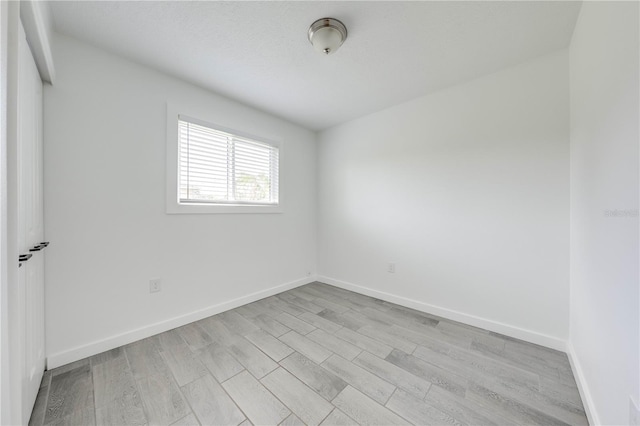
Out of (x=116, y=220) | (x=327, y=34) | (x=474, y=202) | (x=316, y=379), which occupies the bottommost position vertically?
(x=316, y=379)

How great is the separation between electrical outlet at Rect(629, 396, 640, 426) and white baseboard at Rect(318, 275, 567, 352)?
129 cm

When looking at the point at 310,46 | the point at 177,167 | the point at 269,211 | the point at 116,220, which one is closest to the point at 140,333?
the point at 116,220

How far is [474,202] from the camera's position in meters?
2.23

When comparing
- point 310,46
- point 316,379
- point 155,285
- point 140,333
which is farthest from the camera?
point 155,285

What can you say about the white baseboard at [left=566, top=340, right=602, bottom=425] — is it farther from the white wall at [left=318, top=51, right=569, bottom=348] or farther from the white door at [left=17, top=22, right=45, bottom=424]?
the white door at [left=17, top=22, right=45, bottom=424]

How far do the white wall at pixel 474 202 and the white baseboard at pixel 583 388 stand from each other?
20 centimetres

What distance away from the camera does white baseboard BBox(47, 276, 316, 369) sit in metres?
1.66

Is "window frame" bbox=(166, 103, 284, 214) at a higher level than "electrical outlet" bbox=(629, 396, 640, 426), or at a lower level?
higher

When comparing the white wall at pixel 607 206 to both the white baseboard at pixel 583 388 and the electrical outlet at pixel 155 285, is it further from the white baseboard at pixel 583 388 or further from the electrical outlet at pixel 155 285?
the electrical outlet at pixel 155 285

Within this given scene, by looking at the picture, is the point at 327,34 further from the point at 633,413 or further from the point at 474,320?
the point at 474,320

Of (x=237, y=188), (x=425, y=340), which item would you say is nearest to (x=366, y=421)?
(x=425, y=340)

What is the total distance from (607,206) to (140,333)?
127 inches

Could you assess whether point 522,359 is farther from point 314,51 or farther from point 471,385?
point 314,51

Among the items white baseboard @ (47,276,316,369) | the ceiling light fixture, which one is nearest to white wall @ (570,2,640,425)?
the ceiling light fixture
